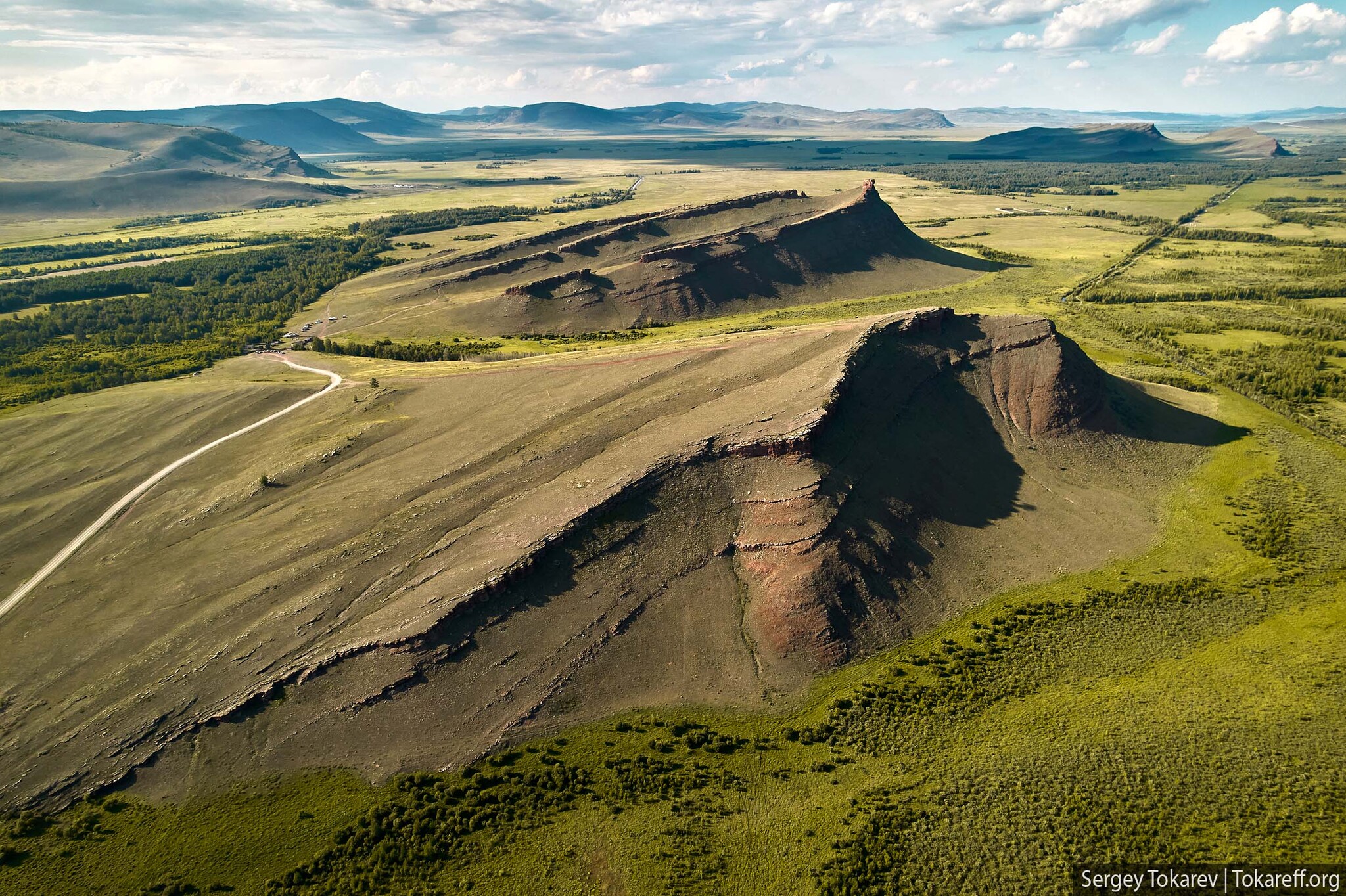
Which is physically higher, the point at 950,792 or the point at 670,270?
the point at 670,270

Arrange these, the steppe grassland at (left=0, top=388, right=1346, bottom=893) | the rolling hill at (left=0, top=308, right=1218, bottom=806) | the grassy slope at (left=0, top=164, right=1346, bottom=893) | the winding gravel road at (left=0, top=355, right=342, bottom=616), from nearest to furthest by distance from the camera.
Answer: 1. the grassy slope at (left=0, top=164, right=1346, bottom=893)
2. the steppe grassland at (left=0, top=388, right=1346, bottom=893)
3. the rolling hill at (left=0, top=308, right=1218, bottom=806)
4. the winding gravel road at (left=0, top=355, right=342, bottom=616)

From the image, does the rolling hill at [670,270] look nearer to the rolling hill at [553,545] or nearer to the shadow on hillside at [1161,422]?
the rolling hill at [553,545]

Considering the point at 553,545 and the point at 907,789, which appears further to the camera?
the point at 553,545

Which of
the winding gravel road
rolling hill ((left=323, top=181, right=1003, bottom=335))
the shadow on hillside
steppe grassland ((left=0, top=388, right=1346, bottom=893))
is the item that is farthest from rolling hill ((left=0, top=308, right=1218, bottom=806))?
rolling hill ((left=323, top=181, right=1003, bottom=335))

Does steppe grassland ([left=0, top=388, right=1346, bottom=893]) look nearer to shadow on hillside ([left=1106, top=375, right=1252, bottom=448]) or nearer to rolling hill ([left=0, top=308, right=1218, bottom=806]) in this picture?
rolling hill ([left=0, top=308, right=1218, bottom=806])

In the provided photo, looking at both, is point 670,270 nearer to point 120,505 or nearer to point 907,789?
point 120,505

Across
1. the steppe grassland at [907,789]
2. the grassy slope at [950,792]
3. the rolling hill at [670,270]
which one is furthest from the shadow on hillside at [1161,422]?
the rolling hill at [670,270]

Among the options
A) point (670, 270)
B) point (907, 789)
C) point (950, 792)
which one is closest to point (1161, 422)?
point (950, 792)
